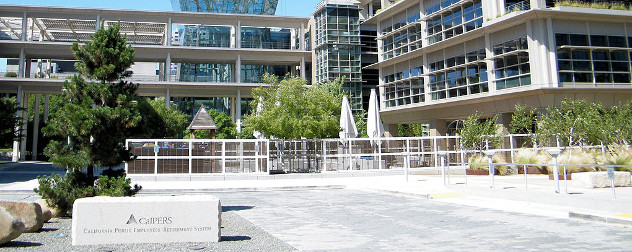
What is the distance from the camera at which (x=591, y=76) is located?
97.2ft

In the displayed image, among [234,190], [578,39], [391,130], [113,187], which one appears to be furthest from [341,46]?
[113,187]

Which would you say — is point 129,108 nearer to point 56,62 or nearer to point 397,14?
point 397,14

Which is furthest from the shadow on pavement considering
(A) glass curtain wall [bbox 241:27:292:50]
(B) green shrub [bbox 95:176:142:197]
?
(A) glass curtain wall [bbox 241:27:292:50]

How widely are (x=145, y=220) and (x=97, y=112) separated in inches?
186

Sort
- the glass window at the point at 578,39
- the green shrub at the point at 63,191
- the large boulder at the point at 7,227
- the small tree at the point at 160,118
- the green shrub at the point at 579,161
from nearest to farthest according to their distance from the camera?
1. the large boulder at the point at 7,227
2. the green shrub at the point at 63,191
3. the green shrub at the point at 579,161
4. the glass window at the point at 578,39
5. the small tree at the point at 160,118

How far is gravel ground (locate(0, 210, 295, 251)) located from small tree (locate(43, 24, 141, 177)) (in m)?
2.45

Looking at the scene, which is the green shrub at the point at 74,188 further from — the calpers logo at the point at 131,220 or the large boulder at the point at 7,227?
the calpers logo at the point at 131,220

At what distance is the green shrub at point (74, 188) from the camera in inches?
426

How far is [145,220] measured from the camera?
746 centimetres

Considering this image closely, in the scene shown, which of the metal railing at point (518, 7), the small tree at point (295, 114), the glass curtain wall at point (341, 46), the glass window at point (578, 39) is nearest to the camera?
the small tree at point (295, 114)

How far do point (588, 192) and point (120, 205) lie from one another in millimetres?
12139

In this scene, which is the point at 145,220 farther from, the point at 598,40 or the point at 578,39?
the point at 598,40

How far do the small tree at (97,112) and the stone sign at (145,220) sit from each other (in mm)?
4199

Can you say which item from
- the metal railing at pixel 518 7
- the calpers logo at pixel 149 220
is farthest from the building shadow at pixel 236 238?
the metal railing at pixel 518 7
